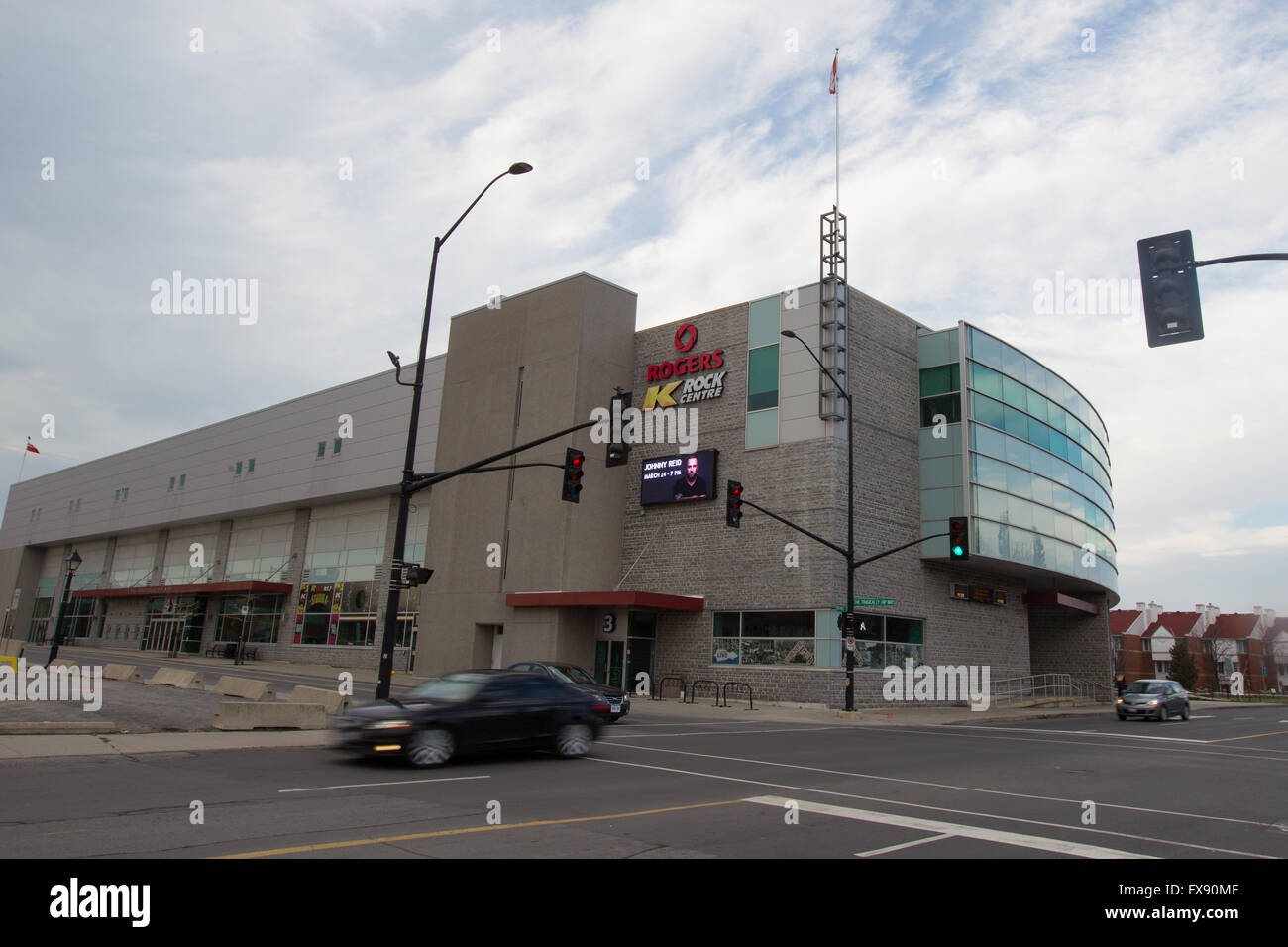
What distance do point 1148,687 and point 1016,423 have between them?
12.2 metres

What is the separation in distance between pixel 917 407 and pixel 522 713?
1107 inches

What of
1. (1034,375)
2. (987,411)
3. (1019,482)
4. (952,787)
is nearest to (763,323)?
(987,411)

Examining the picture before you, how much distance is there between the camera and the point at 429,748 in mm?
12438

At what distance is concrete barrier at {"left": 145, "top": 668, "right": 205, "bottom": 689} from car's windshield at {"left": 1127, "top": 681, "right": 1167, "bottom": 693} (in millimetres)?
32936

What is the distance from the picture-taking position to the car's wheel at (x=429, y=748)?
1234 cm

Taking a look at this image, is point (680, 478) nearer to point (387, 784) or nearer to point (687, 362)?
point (687, 362)

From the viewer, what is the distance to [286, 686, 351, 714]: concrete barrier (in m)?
19.4

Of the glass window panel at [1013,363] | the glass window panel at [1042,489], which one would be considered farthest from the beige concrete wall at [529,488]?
the glass window panel at [1042,489]

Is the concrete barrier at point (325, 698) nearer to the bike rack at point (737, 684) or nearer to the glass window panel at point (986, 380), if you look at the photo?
the bike rack at point (737, 684)

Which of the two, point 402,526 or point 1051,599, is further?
point 1051,599

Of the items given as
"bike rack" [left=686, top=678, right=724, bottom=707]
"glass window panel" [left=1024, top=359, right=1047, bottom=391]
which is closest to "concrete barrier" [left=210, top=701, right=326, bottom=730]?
"bike rack" [left=686, top=678, right=724, bottom=707]

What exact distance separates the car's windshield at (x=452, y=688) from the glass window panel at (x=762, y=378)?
75.1 feet

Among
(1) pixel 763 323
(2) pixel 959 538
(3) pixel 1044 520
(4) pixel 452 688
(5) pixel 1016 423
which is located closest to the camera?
(4) pixel 452 688

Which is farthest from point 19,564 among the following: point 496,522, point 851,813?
point 851,813
